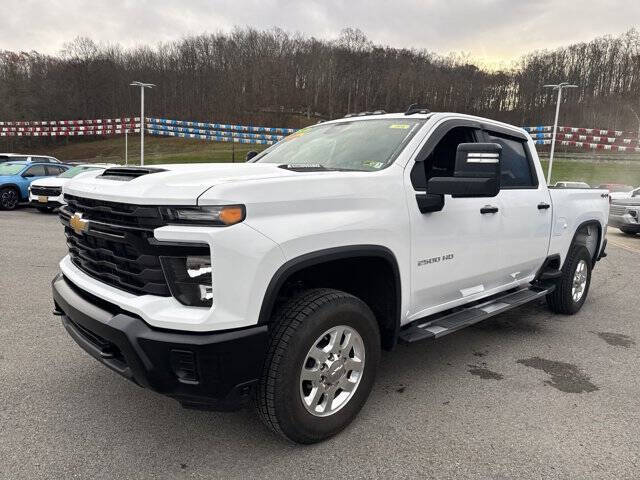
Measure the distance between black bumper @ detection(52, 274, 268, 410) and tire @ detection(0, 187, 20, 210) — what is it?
14696mm

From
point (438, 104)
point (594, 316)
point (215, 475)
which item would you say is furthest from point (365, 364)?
point (438, 104)

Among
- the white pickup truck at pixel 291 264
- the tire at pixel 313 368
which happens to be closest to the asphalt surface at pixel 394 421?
the tire at pixel 313 368

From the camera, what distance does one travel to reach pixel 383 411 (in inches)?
122

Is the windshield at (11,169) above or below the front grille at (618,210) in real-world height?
above

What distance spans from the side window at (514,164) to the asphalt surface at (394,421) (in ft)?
4.86

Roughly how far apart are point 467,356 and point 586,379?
893mm

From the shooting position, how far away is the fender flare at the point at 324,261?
232 centimetres

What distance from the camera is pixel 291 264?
7.79 ft

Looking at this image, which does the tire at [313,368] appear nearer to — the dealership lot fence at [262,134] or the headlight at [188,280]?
the headlight at [188,280]

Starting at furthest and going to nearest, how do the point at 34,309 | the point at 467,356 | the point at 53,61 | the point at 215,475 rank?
the point at 53,61 < the point at 34,309 < the point at 467,356 < the point at 215,475

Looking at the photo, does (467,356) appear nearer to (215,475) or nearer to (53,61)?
(215,475)

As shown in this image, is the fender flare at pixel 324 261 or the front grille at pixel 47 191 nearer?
the fender flare at pixel 324 261

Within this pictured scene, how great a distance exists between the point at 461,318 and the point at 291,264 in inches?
67.7

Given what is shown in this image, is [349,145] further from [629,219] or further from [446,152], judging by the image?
[629,219]
